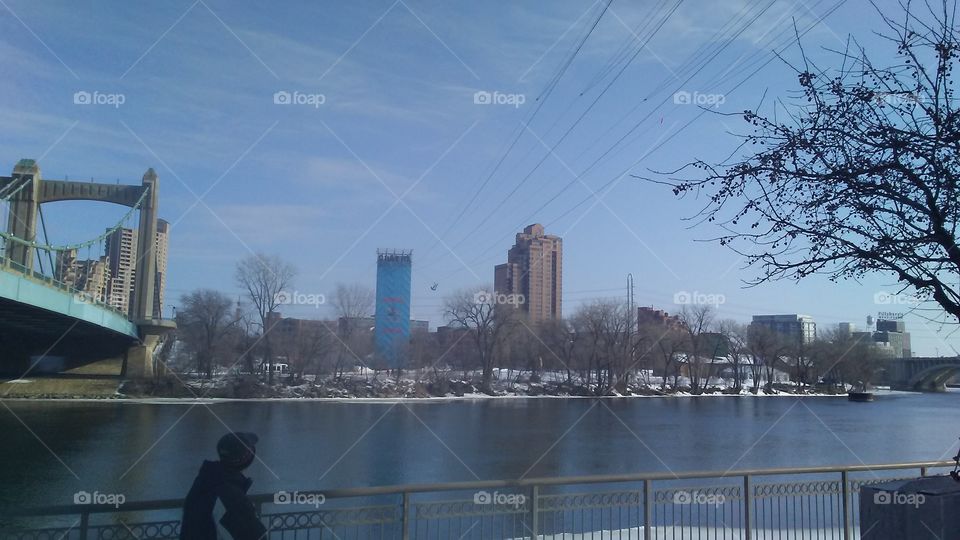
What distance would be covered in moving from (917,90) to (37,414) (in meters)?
43.5

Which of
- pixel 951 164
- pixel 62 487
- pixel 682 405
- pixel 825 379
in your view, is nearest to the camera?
pixel 951 164

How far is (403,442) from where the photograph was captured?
2906 centimetres

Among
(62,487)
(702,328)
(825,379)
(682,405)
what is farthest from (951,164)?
(825,379)

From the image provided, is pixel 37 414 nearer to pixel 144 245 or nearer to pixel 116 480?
pixel 144 245

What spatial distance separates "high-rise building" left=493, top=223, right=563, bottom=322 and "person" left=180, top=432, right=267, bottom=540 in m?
42.0

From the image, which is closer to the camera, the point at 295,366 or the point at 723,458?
the point at 723,458

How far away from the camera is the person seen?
5031 mm

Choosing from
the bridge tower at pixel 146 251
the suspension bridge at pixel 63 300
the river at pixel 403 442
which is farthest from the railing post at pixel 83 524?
the bridge tower at pixel 146 251

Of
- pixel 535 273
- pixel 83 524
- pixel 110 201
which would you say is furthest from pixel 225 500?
pixel 535 273

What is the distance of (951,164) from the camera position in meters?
4.89

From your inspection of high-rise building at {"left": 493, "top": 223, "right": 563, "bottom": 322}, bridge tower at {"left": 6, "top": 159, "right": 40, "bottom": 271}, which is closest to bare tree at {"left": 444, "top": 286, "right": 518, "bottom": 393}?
high-rise building at {"left": 493, "top": 223, "right": 563, "bottom": 322}

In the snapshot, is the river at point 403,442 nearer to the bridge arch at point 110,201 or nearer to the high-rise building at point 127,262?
the bridge arch at point 110,201

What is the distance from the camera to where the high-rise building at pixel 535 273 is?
58844 millimetres

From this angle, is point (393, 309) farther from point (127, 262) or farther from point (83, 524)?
point (83, 524)
